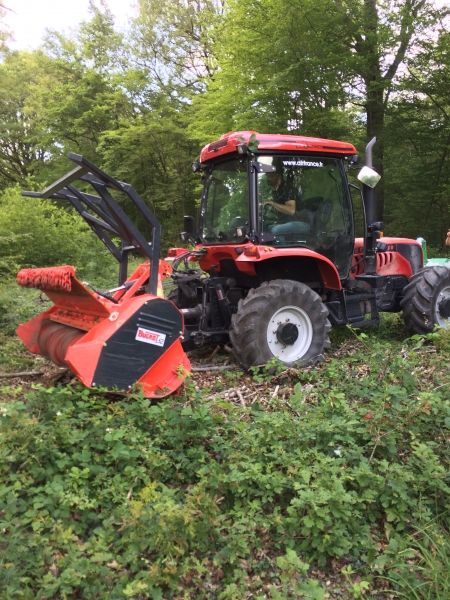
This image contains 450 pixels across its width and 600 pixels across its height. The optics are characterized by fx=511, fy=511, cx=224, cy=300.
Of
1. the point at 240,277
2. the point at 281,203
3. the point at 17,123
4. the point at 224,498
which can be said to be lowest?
the point at 224,498

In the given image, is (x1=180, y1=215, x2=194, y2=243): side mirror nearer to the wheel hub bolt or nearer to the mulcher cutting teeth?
the mulcher cutting teeth

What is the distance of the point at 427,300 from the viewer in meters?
6.05

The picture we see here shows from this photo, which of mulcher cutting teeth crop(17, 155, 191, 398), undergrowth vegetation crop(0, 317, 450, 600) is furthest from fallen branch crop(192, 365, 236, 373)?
undergrowth vegetation crop(0, 317, 450, 600)

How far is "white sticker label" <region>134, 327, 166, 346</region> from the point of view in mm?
3723

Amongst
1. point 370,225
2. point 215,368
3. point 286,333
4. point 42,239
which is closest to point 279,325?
point 286,333

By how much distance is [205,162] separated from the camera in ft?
18.9

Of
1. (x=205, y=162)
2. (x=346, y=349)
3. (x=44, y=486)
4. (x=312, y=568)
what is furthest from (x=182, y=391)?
(x=205, y=162)

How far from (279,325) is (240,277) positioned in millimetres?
832

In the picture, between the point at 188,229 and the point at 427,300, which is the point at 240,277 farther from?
the point at 427,300

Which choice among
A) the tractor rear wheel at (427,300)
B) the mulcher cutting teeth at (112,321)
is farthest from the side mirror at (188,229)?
the tractor rear wheel at (427,300)

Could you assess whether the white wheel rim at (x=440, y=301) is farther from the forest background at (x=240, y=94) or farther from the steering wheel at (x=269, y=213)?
the forest background at (x=240, y=94)

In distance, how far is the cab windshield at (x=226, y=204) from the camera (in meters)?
5.25

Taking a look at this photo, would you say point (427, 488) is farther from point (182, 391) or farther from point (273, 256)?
point (273, 256)

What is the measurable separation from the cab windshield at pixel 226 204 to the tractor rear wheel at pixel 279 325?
0.75 meters
